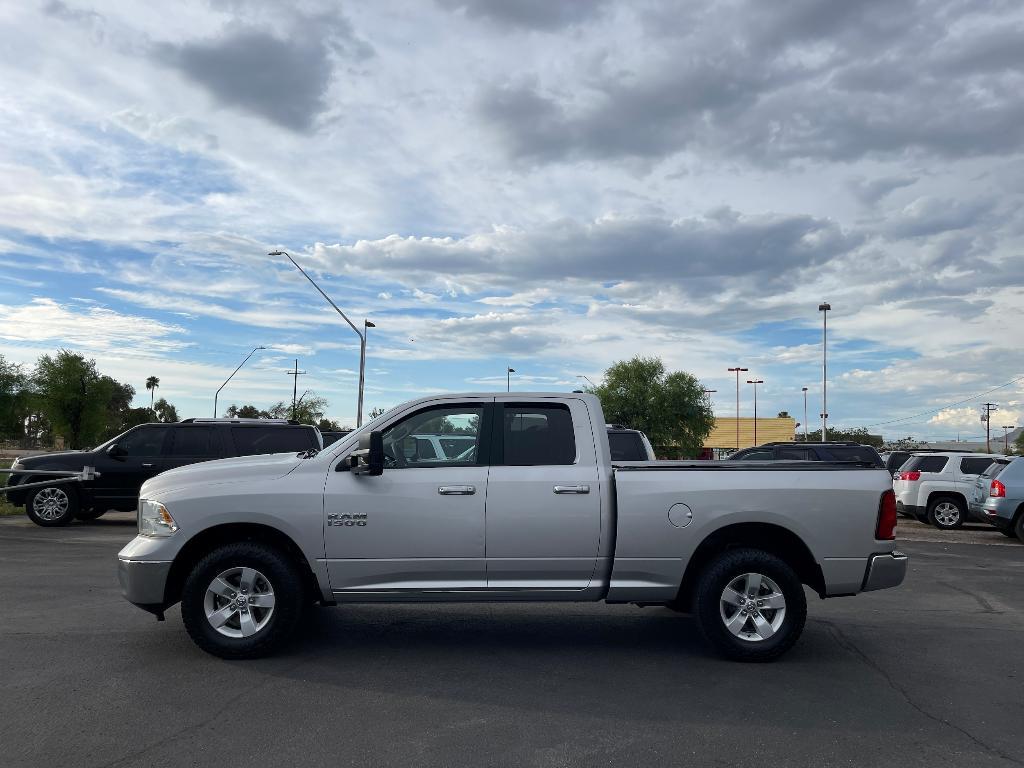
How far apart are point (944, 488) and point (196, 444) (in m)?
15.5

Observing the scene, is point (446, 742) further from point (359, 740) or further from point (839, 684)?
point (839, 684)

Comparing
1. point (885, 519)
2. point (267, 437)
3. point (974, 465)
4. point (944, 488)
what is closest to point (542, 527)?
point (885, 519)

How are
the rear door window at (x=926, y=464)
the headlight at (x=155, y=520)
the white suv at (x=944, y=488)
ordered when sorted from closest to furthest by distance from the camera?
the headlight at (x=155, y=520) → the white suv at (x=944, y=488) → the rear door window at (x=926, y=464)

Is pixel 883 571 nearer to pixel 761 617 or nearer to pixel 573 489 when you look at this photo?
pixel 761 617

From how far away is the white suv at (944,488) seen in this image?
1952 cm

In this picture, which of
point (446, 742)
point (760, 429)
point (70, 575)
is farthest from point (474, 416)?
point (760, 429)

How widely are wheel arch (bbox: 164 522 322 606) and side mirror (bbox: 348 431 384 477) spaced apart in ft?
2.42

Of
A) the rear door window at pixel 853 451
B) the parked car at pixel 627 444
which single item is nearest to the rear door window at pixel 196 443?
the parked car at pixel 627 444

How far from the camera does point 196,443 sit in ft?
54.3

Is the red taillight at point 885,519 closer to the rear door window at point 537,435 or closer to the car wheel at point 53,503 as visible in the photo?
the rear door window at point 537,435

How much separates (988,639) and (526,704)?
4.48 meters

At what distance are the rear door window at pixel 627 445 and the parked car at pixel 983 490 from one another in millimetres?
7842

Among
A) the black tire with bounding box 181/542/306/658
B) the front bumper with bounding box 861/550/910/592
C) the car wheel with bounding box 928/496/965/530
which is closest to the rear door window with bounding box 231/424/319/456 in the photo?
the black tire with bounding box 181/542/306/658

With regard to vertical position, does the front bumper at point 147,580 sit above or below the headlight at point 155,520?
below
